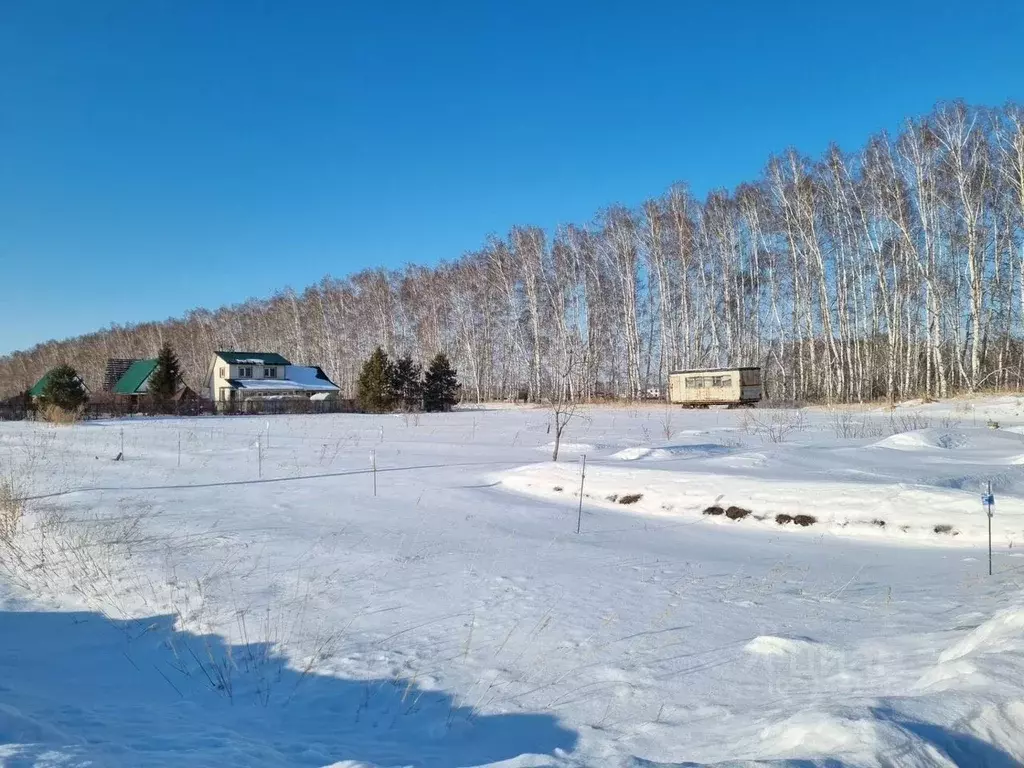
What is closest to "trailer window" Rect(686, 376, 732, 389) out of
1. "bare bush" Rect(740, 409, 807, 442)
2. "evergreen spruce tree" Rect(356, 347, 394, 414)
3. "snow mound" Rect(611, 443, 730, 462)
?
"bare bush" Rect(740, 409, 807, 442)

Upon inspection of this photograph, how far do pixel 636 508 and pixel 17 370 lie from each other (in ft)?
499

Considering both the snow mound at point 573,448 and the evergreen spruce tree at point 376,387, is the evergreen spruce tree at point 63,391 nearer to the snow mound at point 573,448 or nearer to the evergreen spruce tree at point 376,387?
the evergreen spruce tree at point 376,387

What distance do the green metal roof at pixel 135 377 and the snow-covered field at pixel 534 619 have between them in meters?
54.4

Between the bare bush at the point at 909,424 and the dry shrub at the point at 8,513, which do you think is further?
the bare bush at the point at 909,424

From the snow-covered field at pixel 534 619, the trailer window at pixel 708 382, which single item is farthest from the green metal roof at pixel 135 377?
the snow-covered field at pixel 534 619

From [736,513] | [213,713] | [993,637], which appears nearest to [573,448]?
[736,513]

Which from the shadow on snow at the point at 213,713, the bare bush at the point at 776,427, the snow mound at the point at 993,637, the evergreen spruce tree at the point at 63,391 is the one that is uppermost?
the evergreen spruce tree at the point at 63,391

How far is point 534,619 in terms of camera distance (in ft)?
19.0

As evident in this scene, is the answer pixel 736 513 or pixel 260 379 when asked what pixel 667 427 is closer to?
pixel 736 513

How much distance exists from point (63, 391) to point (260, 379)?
18.2m

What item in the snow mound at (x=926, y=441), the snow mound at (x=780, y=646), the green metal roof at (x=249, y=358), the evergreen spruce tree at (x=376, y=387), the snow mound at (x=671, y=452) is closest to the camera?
the snow mound at (x=780, y=646)

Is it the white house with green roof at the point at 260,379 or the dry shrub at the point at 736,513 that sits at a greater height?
the white house with green roof at the point at 260,379

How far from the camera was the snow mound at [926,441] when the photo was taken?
1374 cm

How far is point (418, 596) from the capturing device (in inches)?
256
